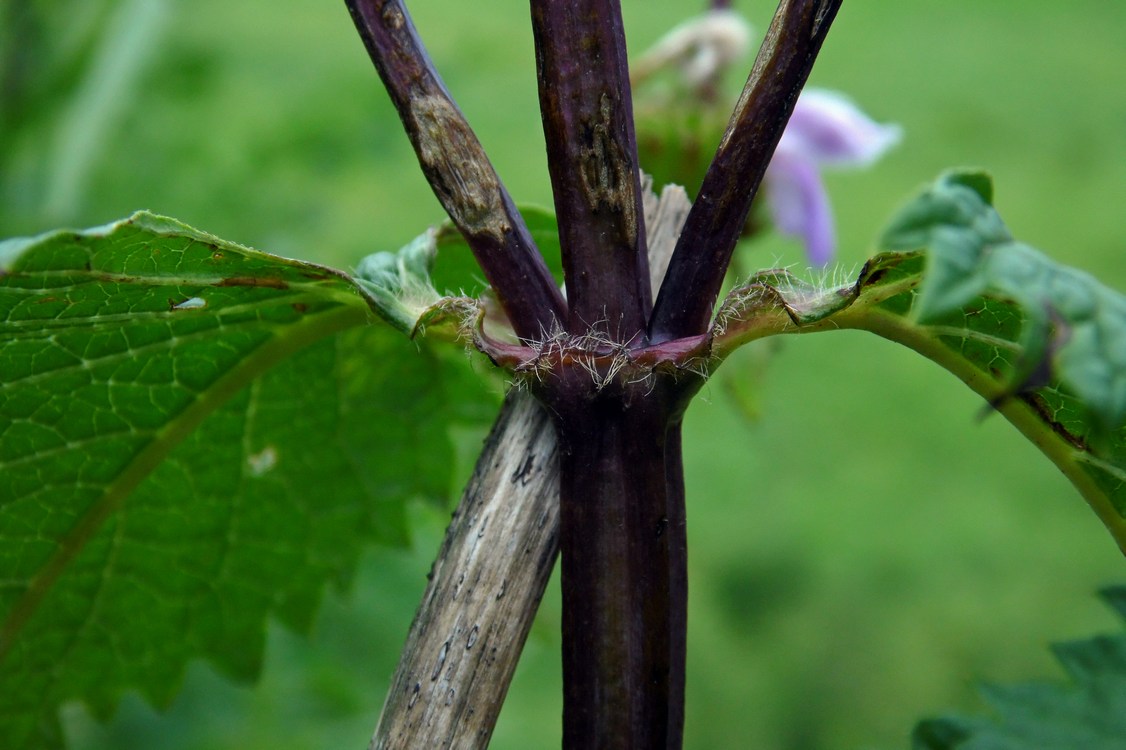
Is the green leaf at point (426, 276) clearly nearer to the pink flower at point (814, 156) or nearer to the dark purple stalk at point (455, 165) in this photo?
the dark purple stalk at point (455, 165)

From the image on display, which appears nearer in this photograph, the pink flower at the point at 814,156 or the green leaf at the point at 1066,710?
the green leaf at the point at 1066,710

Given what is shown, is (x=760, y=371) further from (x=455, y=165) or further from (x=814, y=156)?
(x=455, y=165)

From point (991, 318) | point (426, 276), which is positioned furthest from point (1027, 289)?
point (426, 276)

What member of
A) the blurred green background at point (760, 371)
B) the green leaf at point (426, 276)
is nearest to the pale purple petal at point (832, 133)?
the blurred green background at point (760, 371)

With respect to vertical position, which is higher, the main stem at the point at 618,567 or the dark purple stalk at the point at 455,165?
the dark purple stalk at the point at 455,165

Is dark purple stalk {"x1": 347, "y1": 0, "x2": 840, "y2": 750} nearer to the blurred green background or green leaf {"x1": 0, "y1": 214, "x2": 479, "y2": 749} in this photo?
green leaf {"x1": 0, "y1": 214, "x2": 479, "y2": 749}

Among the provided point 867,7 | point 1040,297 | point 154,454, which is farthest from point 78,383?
point 867,7

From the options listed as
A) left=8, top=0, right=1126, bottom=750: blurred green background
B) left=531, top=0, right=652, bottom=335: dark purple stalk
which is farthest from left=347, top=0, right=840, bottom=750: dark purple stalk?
left=8, top=0, right=1126, bottom=750: blurred green background
